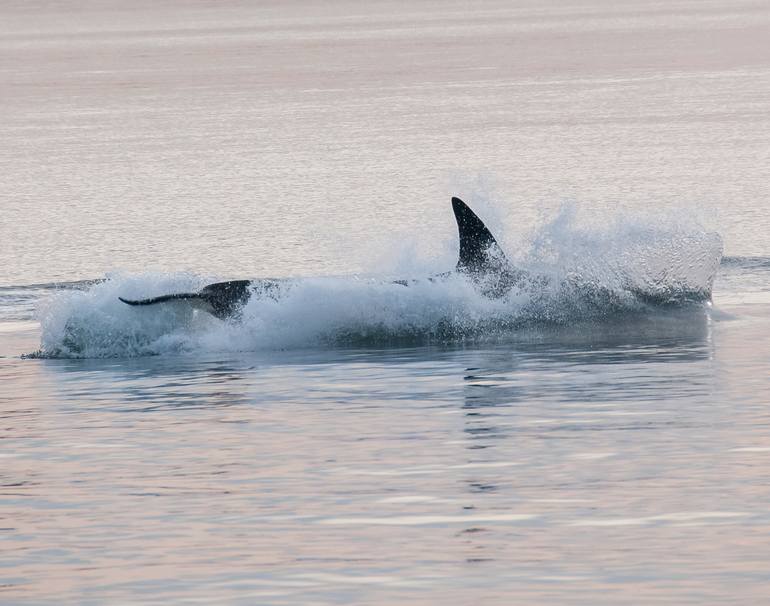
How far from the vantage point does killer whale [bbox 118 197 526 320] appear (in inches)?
1032

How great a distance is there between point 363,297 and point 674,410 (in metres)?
7.57

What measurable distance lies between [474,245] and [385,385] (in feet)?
17.9

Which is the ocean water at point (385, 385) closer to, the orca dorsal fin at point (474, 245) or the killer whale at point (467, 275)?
the killer whale at point (467, 275)

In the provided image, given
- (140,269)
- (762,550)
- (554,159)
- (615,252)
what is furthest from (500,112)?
(762,550)

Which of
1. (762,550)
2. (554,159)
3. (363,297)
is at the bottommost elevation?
(762,550)

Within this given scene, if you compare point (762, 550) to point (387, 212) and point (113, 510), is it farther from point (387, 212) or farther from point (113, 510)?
point (387, 212)

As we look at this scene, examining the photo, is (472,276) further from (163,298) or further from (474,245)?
(163,298)

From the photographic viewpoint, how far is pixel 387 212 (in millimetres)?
43562

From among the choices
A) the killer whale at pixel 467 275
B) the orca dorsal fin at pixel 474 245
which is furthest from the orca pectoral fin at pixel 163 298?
the orca dorsal fin at pixel 474 245

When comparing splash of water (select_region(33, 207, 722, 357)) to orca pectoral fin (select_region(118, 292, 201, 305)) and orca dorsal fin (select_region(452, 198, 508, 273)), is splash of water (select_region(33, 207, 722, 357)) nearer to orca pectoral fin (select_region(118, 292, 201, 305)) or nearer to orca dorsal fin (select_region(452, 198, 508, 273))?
orca dorsal fin (select_region(452, 198, 508, 273))

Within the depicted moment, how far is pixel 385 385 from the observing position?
875 inches

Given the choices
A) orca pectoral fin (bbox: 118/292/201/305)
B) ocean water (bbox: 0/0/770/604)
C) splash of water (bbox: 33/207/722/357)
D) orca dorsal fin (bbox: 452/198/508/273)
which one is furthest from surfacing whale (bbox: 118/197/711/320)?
orca pectoral fin (bbox: 118/292/201/305)

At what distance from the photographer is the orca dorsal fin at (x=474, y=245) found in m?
27.0

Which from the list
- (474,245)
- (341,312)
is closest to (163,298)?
(341,312)
